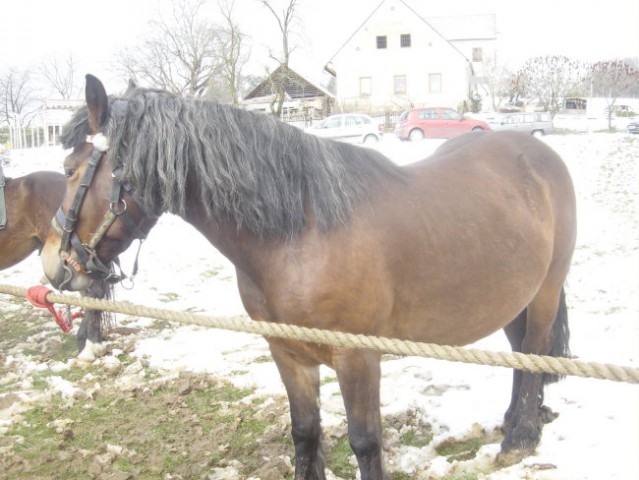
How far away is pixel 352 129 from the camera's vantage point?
20031mm

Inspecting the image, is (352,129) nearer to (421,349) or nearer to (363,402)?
(363,402)

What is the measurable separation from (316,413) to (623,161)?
1350 centimetres

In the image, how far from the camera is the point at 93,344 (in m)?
4.99

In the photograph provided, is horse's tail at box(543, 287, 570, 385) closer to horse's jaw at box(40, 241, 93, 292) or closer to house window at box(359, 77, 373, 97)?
horse's jaw at box(40, 241, 93, 292)

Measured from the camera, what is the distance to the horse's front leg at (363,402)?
219cm

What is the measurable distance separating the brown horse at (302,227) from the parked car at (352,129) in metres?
17.6

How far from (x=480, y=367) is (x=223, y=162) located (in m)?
2.98

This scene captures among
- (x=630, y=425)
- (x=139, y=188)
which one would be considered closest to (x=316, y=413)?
(x=139, y=188)

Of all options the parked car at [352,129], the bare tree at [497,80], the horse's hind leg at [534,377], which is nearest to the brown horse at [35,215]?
the horse's hind leg at [534,377]

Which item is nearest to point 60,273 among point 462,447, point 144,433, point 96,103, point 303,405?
point 96,103

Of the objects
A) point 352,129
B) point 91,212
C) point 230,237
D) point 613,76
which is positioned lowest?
point 230,237

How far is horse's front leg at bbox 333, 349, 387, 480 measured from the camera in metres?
2.19

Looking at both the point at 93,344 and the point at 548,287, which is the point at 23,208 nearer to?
the point at 93,344

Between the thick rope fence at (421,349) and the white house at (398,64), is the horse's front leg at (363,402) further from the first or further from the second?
the white house at (398,64)
